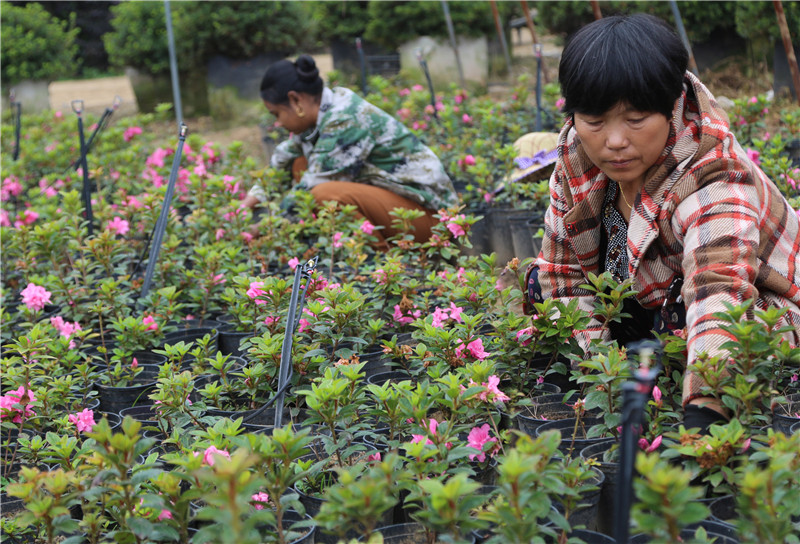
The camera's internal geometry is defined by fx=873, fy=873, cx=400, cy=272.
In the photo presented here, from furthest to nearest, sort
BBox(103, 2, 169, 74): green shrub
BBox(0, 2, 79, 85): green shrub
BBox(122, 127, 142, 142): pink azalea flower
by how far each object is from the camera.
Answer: BBox(0, 2, 79, 85): green shrub → BBox(103, 2, 169, 74): green shrub → BBox(122, 127, 142, 142): pink azalea flower

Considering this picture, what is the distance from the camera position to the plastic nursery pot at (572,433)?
1693 mm

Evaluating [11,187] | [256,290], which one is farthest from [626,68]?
[11,187]

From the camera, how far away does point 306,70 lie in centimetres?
398

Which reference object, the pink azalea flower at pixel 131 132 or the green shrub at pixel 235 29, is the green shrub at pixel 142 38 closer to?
the green shrub at pixel 235 29

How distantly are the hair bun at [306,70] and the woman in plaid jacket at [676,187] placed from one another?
210 cm

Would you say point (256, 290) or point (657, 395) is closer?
point (657, 395)

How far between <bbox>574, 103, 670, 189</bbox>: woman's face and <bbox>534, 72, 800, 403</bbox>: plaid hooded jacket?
0.06m

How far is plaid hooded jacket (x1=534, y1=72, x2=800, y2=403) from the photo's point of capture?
163 centimetres

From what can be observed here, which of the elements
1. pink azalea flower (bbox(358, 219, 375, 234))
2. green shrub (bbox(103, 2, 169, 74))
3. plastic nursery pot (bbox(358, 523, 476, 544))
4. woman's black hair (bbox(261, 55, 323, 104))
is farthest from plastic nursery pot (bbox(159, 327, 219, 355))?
green shrub (bbox(103, 2, 169, 74))

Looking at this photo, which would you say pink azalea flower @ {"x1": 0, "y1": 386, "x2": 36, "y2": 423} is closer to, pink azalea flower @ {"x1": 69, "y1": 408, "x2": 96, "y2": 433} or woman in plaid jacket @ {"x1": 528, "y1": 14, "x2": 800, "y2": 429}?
pink azalea flower @ {"x1": 69, "y1": 408, "x2": 96, "y2": 433}

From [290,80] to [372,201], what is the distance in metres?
0.68

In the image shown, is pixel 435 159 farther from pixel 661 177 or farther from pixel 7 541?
pixel 7 541

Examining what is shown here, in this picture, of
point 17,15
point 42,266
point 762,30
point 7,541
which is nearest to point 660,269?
point 7,541

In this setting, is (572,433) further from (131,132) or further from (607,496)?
(131,132)
